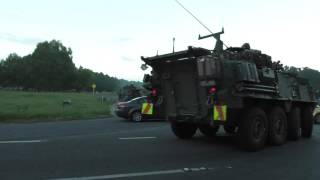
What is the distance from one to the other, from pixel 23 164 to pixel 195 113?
4.61 meters

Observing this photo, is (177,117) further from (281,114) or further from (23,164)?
(23,164)

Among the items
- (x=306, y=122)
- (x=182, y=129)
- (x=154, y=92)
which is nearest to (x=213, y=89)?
(x=154, y=92)

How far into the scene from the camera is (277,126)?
12156mm

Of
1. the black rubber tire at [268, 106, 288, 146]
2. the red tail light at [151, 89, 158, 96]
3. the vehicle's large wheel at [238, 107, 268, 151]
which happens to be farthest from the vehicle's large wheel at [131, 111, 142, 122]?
the vehicle's large wheel at [238, 107, 268, 151]

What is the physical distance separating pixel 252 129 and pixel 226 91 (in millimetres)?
1192

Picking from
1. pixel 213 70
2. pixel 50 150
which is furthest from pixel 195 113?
pixel 50 150

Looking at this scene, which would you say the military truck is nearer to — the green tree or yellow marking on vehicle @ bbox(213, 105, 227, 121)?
yellow marking on vehicle @ bbox(213, 105, 227, 121)

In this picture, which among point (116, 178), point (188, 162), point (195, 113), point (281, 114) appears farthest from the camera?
point (281, 114)

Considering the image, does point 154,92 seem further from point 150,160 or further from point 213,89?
point 150,160

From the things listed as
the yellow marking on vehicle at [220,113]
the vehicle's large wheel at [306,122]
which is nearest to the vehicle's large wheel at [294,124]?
the vehicle's large wheel at [306,122]

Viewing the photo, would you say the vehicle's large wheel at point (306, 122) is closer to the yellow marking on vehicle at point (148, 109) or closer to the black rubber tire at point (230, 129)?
the black rubber tire at point (230, 129)

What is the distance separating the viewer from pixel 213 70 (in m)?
10.2

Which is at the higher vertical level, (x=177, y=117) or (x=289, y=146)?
(x=177, y=117)

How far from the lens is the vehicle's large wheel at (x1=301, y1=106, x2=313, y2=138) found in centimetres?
1449
